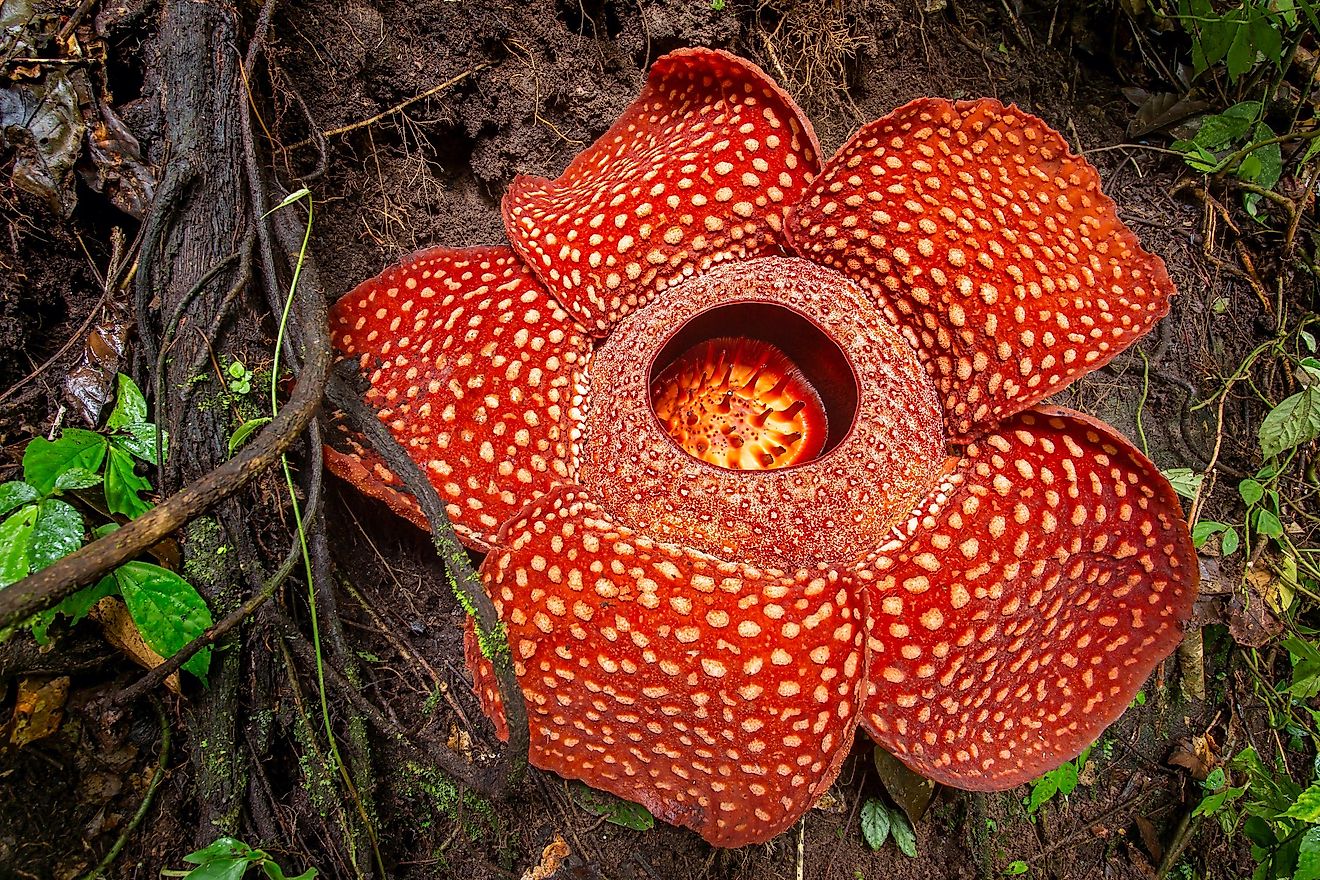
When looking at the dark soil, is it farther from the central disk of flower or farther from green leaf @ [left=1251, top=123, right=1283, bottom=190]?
the central disk of flower

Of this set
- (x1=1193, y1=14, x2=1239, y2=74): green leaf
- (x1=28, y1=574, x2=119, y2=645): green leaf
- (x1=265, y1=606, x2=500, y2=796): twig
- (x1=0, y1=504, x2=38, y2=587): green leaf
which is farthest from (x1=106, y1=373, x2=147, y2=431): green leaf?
(x1=1193, y1=14, x2=1239, y2=74): green leaf

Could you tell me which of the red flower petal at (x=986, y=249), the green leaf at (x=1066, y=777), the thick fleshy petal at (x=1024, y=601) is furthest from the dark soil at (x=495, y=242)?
the red flower petal at (x=986, y=249)

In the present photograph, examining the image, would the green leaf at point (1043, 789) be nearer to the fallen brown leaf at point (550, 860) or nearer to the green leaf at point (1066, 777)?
the green leaf at point (1066, 777)

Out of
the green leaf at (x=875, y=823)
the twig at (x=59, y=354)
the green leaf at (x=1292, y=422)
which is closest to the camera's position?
the twig at (x=59, y=354)

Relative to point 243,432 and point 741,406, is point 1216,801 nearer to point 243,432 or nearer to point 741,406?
point 741,406

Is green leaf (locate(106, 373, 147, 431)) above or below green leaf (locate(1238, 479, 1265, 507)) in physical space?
above

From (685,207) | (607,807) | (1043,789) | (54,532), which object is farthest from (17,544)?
(1043,789)
